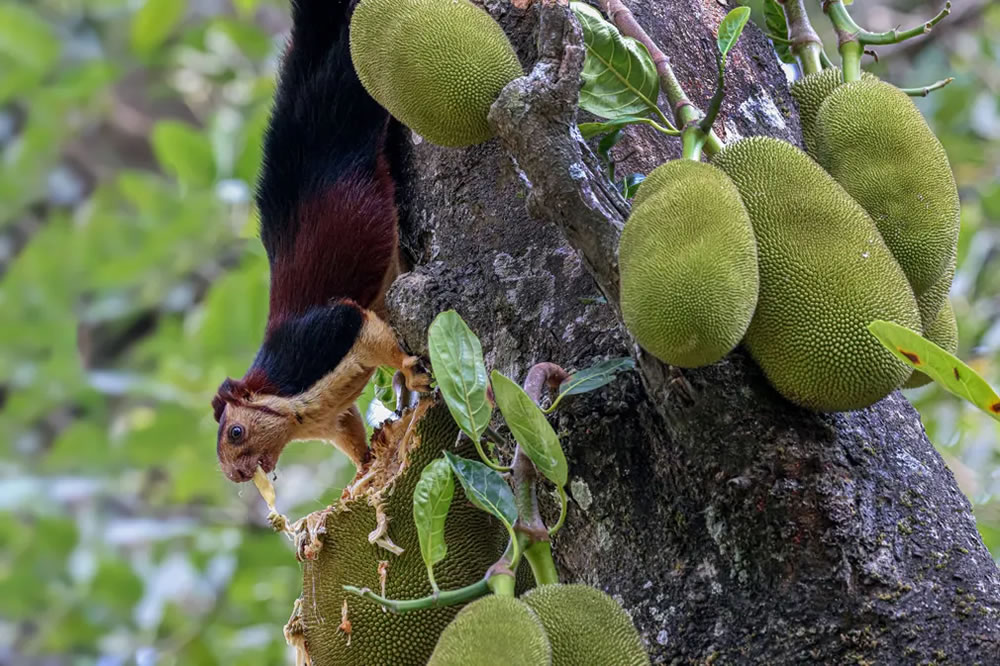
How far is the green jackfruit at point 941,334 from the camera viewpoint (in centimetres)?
109

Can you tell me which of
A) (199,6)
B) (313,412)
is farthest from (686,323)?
(199,6)

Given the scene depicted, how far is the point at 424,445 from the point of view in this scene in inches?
50.5

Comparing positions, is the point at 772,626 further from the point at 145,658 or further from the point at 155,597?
the point at 155,597

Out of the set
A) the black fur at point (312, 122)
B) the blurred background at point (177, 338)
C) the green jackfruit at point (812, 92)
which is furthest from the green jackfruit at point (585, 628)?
the blurred background at point (177, 338)

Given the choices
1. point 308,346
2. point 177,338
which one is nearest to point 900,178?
point 308,346

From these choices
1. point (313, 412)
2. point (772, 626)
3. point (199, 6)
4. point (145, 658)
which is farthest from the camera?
point (199, 6)

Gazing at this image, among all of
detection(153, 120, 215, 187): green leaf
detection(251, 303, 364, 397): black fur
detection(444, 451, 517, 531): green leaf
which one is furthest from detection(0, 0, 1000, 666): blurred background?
detection(444, 451, 517, 531): green leaf

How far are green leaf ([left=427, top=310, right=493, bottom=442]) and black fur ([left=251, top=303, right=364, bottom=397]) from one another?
0.62 meters

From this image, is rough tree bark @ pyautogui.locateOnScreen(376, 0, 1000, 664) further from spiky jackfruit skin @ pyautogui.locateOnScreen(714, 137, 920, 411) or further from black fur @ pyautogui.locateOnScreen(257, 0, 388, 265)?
black fur @ pyautogui.locateOnScreen(257, 0, 388, 265)

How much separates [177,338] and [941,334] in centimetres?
249

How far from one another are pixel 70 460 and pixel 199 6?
234cm

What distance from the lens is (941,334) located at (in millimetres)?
1104

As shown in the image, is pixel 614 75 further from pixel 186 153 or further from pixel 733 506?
pixel 186 153

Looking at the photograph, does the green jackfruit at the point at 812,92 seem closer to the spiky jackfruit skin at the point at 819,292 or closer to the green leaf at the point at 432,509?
the spiky jackfruit skin at the point at 819,292
